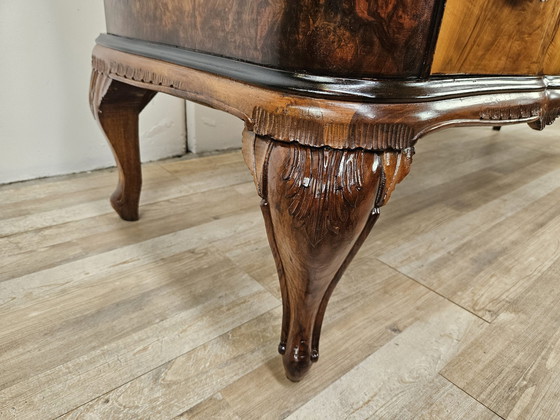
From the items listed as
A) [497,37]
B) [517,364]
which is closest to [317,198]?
[497,37]

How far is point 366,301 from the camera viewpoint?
67cm

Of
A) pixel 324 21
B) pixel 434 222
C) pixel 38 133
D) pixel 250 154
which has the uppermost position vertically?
pixel 324 21

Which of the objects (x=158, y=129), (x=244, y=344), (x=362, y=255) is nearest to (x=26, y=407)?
(x=244, y=344)

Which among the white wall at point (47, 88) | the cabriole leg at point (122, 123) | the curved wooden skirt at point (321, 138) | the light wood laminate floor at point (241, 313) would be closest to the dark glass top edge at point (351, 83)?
the curved wooden skirt at point (321, 138)

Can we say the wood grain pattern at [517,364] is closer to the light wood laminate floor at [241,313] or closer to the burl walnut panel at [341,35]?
the light wood laminate floor at [241,313]

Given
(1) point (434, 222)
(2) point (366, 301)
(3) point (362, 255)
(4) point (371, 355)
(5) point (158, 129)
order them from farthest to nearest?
(5) point (158, 129), (1) point (434, 222), (3) point (362, 255), (2) point (366, 301), (4) point (371, 355)

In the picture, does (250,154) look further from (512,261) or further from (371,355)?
(512,261)

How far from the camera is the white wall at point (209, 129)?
4.22 ft

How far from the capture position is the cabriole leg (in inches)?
26.3

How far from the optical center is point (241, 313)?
0.62 metres

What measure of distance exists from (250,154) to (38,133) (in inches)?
35.7

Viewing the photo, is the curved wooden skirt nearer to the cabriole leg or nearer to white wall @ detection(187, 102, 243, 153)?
the cabriole leg

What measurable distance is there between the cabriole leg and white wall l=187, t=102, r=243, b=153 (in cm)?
51

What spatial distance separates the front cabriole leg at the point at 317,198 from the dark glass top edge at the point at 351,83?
45 mm
